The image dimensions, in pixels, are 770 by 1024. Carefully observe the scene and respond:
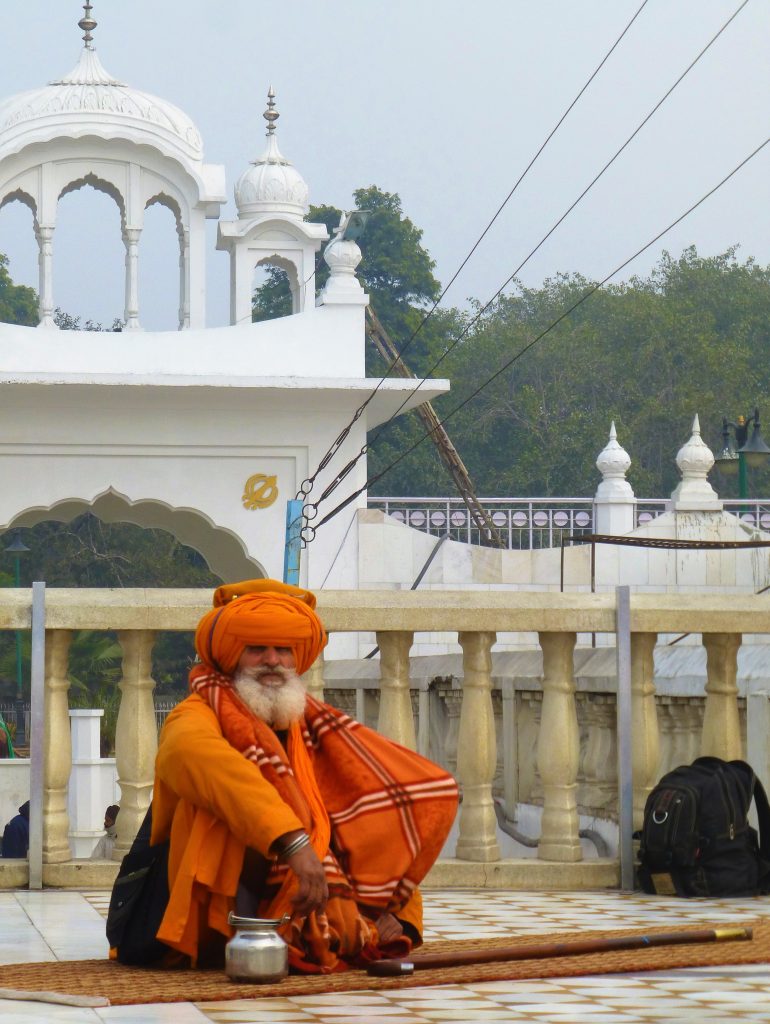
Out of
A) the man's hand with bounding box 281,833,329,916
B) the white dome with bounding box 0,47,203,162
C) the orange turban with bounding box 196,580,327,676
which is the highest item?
the white dome with bounding box 0,47,203,162

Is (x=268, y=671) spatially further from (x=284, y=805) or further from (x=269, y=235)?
(x=269, y=235)

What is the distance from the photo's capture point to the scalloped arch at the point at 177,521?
18.4 metres

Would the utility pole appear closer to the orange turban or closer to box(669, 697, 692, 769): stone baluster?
box(669, 697, 692, 769): stone baluster

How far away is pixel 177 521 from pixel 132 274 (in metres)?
2.79

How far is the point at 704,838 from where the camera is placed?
5270mm

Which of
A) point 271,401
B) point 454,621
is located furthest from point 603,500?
point 454,621

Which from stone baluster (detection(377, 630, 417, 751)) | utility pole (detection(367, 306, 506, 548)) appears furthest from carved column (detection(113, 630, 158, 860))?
utility pole (detection(367, 306, 506, 548))

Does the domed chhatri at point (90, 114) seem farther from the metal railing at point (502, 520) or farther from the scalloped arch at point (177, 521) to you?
the metal railing at point (502, 520)

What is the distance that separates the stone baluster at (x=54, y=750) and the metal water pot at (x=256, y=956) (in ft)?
6.14

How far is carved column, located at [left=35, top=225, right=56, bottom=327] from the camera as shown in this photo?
59.4 feet

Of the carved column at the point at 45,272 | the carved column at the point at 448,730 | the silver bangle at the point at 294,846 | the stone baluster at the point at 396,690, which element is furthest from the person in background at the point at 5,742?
the silver bangle at the point at 294,846

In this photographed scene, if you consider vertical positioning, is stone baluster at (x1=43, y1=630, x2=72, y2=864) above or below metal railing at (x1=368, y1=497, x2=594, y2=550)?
below

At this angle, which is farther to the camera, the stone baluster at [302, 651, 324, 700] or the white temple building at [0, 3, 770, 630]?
the white temple building at [0, 3, 770, 630]

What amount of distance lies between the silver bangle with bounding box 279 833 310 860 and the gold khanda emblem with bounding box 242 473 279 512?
14.5 metres
